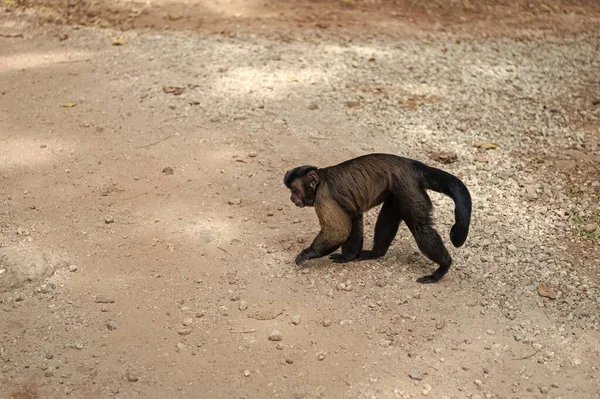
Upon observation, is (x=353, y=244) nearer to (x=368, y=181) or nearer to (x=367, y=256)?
(x=367, y=256)

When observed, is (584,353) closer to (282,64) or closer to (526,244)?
(526,244)

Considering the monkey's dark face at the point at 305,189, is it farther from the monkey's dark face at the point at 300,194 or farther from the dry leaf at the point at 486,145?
the dry leaf at the point at 486,145

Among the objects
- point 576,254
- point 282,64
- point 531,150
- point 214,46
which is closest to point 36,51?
point 214,46

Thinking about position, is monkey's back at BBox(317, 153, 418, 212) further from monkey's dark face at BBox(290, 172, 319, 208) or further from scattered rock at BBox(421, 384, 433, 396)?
scattered rock at BBox(421, 384, 433, 396)

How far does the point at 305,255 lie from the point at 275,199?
114 cm

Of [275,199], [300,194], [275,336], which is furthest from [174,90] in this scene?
[275,336]

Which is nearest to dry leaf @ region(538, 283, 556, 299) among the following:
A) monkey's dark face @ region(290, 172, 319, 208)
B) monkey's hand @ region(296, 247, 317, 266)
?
monkey's hand @ region(296, 247, 317, 266)

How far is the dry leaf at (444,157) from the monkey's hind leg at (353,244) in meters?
1.99

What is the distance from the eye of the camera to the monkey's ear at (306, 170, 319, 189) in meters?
5.70

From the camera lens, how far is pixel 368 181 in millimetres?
5684

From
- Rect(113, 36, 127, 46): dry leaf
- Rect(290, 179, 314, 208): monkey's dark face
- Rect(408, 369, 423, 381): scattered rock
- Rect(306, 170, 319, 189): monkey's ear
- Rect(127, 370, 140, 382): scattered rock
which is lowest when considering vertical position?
Rect(127, 370, 140, 382): scattered rock

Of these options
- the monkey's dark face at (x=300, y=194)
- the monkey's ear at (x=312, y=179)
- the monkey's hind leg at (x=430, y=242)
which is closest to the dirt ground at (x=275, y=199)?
the monkey's hind leg at (x=430, y=242)

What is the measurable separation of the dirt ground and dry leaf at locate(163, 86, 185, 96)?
0.02 meters

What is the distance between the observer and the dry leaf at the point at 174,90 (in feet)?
29.2
